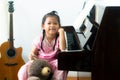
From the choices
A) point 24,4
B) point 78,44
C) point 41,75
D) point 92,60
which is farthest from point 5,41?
point 92,60

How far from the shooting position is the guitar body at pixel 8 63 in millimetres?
2053

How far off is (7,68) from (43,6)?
634mm

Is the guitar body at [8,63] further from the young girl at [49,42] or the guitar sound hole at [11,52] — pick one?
the young girl at [49,42]

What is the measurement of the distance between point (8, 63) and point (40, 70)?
25.9 inches

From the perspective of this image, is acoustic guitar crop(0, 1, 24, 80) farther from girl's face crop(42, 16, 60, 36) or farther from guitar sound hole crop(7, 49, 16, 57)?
girl's face crop(42, 16, 60, 36)

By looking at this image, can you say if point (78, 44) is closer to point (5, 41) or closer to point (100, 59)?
point (100, 59)

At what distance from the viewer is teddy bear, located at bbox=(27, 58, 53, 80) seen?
147 centimetres

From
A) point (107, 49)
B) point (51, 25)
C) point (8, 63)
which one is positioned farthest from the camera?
point (8, 63)

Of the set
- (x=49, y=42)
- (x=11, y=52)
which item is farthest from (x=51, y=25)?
(x=11, y=52)

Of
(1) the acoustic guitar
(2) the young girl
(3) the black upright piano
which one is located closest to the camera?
(3) the black upright piano

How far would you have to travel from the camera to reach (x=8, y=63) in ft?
6.73

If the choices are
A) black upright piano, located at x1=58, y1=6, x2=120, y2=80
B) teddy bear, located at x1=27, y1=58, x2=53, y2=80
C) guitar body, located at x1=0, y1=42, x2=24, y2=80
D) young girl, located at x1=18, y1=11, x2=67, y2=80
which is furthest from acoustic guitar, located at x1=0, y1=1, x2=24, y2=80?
black upright piano, located at x1=58, y1=6, x2=120, y2=80

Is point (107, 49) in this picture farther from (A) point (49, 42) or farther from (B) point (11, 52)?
(B) point (11, 52)

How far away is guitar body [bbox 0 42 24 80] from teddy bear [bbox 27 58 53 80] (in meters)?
0.60
